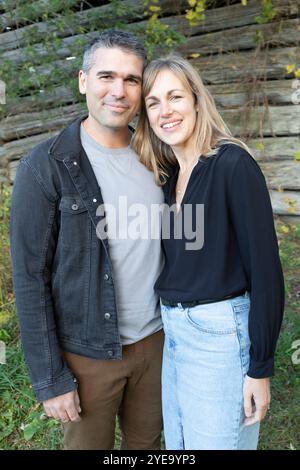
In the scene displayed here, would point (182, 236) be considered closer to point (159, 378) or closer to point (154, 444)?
point (159, 378)

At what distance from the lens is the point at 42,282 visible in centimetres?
194

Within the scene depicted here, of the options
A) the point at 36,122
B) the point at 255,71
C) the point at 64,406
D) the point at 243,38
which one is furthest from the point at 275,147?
the point at 64,406

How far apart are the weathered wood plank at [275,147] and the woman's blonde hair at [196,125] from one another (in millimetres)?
3040

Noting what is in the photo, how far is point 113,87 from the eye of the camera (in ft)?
6.50

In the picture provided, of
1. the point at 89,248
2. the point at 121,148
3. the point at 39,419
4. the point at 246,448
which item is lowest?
the point at 39,419

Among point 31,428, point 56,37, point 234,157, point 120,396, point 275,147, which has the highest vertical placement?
point 56,37

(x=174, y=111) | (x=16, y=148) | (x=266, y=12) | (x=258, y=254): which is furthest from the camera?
(x=16, y=148)

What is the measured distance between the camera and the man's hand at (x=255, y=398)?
67.9 inches

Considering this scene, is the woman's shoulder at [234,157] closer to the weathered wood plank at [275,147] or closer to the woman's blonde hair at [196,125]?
the woman's blonde hair at [196,125]

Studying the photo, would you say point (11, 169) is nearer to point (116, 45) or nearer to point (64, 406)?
point (116, 45)

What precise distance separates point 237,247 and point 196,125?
53cm

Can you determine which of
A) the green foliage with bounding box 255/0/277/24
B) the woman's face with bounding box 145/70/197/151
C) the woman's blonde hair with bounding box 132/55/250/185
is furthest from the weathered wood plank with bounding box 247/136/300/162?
the woman's face with bounding box 145/70/197/151

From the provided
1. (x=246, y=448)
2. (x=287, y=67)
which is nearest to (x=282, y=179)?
(x=287, y=67)

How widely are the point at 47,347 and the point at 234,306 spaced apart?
2.56 feet
